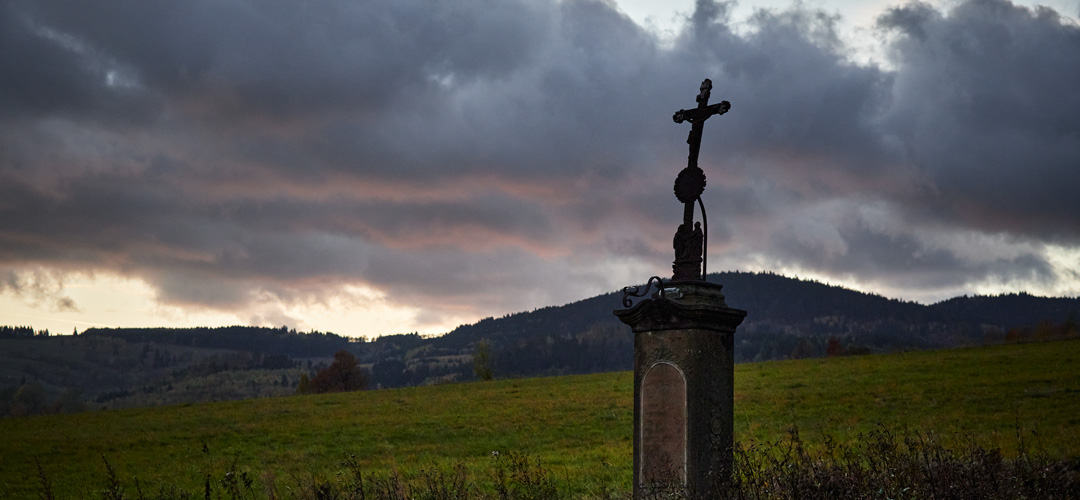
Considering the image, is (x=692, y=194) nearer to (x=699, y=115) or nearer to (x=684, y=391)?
(x=699, y=115)

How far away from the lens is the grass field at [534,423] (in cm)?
2297

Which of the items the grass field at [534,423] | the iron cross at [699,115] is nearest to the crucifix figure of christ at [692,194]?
the iron cross at [699,115]

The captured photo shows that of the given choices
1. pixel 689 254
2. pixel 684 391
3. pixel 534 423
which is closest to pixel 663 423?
pixel 684 391

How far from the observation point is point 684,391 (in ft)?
37.2

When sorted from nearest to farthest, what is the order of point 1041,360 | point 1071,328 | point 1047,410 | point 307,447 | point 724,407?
point 724,407 < point 1047,410 < point 307,447 < point 1041,360 < point 1071,328

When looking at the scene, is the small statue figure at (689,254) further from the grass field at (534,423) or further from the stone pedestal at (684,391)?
the grass field at (534,423)

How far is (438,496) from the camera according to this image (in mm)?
13984

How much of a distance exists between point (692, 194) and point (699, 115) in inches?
52.5

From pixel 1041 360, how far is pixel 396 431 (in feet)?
91.5

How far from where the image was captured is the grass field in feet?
75.4

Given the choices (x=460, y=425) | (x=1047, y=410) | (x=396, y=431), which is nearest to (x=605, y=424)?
(x=460, y=425)

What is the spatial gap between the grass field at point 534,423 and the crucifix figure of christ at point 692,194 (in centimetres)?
551

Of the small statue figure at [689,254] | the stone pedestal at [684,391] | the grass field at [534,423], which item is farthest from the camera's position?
the grass field at [534,423]

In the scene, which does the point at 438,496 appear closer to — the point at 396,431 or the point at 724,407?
the point at 724,407
